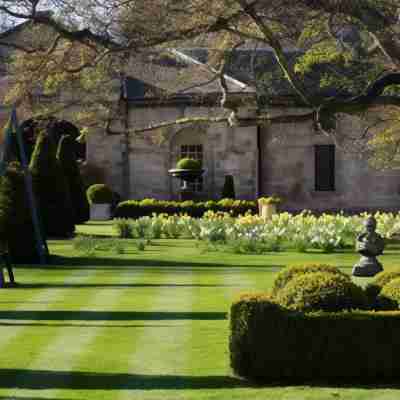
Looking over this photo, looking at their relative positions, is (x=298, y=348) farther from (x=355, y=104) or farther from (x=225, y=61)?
(x=225, y=61)

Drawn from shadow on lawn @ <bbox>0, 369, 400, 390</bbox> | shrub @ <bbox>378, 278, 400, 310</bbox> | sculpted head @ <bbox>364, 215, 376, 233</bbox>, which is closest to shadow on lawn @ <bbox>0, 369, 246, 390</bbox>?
shadow on lawn @ <bbox>0, 369, 400, 390</bbox>

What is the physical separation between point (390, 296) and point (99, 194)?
2879 cm

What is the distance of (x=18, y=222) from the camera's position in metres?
19.7

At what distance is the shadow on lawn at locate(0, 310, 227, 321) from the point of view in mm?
11852

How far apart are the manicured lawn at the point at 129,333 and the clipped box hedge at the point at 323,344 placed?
0.79 feet

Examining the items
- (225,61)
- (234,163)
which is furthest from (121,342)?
(234,163)

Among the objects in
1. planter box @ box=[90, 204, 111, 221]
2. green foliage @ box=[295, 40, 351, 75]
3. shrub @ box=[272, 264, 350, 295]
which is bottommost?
planter box @ box=[90, 204, 111, 221]

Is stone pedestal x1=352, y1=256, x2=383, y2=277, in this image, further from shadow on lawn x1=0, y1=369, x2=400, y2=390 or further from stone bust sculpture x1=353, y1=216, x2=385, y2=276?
shadow on lawn x1=0, y1=369, x2=400, y2=390

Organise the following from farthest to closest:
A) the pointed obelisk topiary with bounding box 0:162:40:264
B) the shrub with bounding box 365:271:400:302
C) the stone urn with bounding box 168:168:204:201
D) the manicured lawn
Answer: the stone urn with bounding box 168:168:204:201 → the pointed obelisk topiary with bounding box 0:162:40:264 → the shrub with bounding box 365:271:400:302 → the manicured lawn

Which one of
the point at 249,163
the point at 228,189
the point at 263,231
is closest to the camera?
the point at 263,231

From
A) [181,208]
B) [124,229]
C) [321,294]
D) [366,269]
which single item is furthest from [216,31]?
[181,208]

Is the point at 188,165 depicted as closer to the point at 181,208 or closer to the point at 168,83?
the point at 168,83

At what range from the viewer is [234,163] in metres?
41.3

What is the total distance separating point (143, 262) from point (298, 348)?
11.3m
